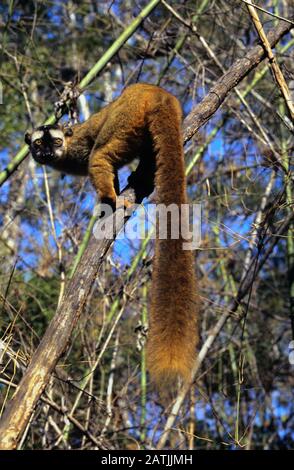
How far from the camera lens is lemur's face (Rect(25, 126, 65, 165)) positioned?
22.9 feet

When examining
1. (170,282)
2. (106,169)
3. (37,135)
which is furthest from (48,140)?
(170,282)

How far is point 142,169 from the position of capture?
5.41 meters

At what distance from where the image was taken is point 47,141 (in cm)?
699

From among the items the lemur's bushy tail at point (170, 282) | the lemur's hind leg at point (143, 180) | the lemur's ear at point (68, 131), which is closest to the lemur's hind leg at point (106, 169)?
the lemur's hind leg at point (143, 180)

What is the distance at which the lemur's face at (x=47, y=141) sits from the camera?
6969mm

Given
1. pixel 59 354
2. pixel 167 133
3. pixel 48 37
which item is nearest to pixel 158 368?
pixel 59 354

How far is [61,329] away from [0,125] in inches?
386

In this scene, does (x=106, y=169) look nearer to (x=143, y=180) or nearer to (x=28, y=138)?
(x=143, y=180)

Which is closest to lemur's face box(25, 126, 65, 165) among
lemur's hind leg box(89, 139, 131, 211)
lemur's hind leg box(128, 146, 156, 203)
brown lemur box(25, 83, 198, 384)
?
brown lemur box(25, 83, 198, 384)

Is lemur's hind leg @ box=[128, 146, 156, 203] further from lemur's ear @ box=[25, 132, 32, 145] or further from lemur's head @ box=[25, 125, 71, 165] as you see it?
lemur's ear @ box=[25, 132, 32, 145]

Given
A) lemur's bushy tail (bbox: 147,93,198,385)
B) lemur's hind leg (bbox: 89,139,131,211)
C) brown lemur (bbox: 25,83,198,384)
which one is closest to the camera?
lemur's bushy tail (bbox: 147,93,198,385)

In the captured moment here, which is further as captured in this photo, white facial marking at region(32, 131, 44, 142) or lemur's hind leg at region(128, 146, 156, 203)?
white facial marking at region(32, 131, 44, 142)

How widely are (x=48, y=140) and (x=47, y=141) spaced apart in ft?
0.08

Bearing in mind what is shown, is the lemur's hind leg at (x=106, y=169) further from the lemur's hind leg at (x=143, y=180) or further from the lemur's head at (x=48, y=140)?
the lemur's head at (x=48, y=140)
